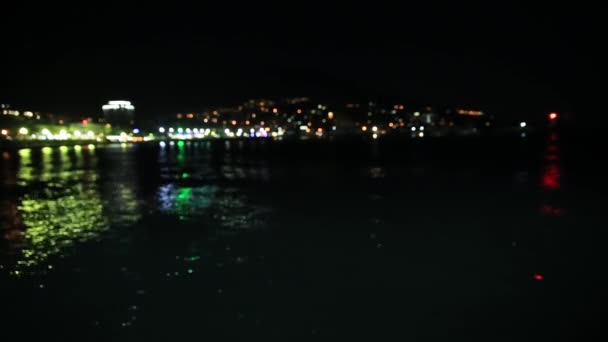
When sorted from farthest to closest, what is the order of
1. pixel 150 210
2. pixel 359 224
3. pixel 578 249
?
pixel 150 210 → pixel 359 224 → pixel 578 249

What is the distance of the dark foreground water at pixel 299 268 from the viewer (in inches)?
219

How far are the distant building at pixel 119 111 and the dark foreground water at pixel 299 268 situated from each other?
12725 centimetres

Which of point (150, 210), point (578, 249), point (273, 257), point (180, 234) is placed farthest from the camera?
point (150, 210)

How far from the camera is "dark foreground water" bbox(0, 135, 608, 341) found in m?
5.57

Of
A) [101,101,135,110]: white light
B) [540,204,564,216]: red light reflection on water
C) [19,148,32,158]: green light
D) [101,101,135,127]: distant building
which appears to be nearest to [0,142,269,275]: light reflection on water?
[540,204,564,216]: red light reflection on water

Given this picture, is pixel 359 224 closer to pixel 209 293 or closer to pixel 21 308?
pixel 209 293

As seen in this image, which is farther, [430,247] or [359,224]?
[359,224]

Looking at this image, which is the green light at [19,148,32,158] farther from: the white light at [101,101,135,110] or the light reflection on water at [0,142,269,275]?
the white light at [101,101,135,110]

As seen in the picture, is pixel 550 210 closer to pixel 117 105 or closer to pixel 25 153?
pixel 25 153

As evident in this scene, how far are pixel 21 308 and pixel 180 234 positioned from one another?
3826mm

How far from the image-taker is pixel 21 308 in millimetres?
5930

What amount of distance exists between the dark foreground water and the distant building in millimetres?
127252

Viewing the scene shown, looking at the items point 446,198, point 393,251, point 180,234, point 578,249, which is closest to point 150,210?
point 180,234

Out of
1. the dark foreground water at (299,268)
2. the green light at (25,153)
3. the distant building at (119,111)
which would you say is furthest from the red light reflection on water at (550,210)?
the distant building at (119,111)
